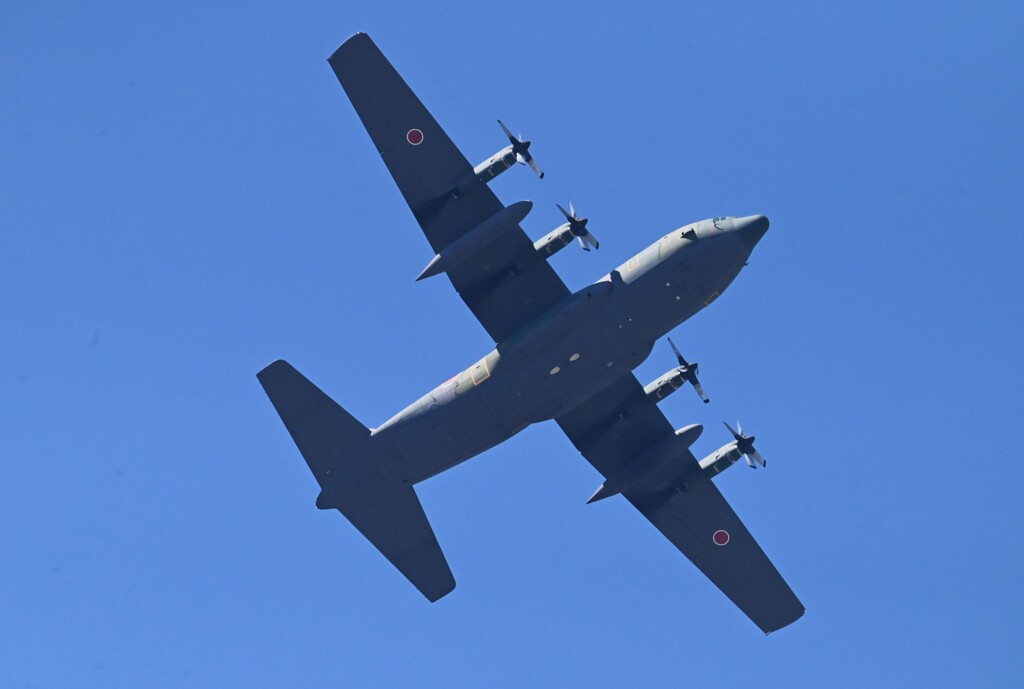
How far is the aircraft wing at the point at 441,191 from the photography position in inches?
1724

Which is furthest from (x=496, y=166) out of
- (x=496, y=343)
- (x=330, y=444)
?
(x=330, y=444)

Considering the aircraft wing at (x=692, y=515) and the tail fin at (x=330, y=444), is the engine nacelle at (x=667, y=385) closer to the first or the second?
the aircraft wing at (x=692, y=515)

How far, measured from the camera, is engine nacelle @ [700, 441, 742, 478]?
48.5 m

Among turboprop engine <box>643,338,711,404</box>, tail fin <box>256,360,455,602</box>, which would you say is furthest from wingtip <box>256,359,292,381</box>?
turboprop engine <box>643,338,711,404</box>

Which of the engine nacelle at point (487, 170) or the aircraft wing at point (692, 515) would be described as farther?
the aircraft wing at point (692, 515)

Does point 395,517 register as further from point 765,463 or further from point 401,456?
point 765,463

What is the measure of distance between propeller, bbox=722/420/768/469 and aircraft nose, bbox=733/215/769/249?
7.75 meters

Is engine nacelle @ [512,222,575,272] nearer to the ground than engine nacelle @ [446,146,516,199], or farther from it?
nearer to the ground

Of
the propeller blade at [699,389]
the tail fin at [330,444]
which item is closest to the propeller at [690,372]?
the propeller blade at [699,389]

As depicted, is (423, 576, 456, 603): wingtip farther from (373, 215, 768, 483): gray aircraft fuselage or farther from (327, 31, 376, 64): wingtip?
(327, 31, 376, 64): wingtip

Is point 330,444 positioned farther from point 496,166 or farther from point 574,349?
point 496,166

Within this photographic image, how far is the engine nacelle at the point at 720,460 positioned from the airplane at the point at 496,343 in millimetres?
355

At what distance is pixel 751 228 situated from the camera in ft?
143

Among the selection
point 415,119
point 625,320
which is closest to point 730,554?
point 625,320
